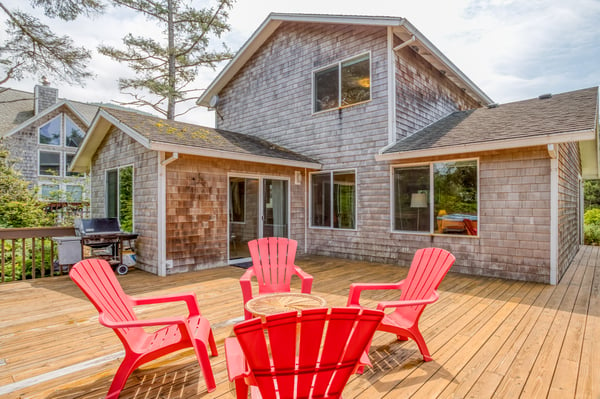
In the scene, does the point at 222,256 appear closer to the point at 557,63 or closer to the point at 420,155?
the point at 420,155

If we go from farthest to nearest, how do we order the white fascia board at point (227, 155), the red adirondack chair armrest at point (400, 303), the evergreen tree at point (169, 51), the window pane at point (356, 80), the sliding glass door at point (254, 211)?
1. the evergreen tree at point (169, 51)
2. the window pane at point (356, 80)
3. the sliding glass door at point (254, 211)
4. the white fascia board at point (227, 155)
5. the red adirondack chair armrest at point (400, 303)

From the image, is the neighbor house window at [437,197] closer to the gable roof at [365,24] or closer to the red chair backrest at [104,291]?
the gable roof at [365,24]

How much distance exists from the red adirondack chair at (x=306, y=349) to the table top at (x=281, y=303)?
3.27 feet

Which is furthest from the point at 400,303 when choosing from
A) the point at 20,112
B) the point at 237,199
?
the point at 20,112

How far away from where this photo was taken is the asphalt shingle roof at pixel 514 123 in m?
5.21

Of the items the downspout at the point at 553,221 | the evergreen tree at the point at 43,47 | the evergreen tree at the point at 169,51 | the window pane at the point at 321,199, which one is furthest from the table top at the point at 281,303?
the evergreen tree at the point at 169,51

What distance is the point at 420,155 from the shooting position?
6.26 meters

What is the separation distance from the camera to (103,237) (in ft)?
19.7

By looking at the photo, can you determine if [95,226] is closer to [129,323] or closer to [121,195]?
[121,195]

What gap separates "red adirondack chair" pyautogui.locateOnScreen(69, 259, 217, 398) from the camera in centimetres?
214

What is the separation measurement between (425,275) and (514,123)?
463 centimetres

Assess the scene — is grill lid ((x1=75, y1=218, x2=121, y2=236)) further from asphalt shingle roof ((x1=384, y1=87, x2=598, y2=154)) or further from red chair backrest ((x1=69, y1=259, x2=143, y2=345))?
asphalt shingle roof ((x1=384, y1=87, x2=598, y2=154))

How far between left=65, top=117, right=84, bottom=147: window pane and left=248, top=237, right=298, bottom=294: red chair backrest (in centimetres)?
1613

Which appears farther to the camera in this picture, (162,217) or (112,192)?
(112,192)
